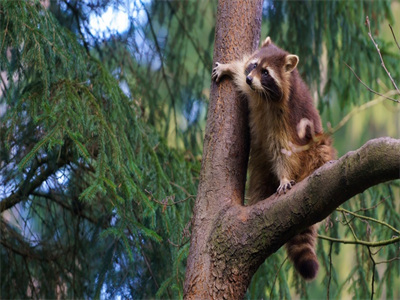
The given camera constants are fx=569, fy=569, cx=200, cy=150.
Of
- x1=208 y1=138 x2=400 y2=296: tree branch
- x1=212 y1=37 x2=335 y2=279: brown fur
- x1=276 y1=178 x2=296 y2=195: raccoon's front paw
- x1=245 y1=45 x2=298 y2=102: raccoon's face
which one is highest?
x1=245 y1=45 x2=298 y2=102: raccoon's face

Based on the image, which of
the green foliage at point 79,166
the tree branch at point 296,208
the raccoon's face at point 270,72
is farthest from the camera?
the raccoon's face at point 270,72

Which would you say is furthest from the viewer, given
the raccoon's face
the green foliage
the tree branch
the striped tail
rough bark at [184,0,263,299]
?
the raccoon's face

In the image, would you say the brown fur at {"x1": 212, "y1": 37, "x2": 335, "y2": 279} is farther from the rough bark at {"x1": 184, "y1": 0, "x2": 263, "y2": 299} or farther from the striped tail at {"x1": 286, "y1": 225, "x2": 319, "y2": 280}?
the rough bark at {"x1": 184, "y1": 0, "x2": 263, "y2": 299}

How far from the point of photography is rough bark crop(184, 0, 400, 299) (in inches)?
96.0

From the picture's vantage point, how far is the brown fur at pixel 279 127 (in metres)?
3.41

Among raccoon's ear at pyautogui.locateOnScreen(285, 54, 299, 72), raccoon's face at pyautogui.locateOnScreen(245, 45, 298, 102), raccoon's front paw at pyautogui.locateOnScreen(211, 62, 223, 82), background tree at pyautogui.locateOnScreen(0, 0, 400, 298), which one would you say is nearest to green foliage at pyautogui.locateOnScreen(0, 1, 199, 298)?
background tree at pyautogui.locateOnScreen(0, 0, 400, 298)

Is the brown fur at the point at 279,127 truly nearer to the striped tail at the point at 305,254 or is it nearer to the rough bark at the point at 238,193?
the striped tail at the point at 305,254

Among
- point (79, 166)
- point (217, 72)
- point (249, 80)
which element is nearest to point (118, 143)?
point (79, 166)

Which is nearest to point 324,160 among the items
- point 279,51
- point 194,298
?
point 279,51

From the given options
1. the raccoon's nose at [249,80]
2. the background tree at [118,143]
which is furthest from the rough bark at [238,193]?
the background tree at [118,143]

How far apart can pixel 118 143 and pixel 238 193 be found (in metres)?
0.95

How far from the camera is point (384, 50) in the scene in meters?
5.35

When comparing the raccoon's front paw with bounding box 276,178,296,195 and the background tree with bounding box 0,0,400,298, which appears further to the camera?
the background tree with bounding box 0,0,400,298

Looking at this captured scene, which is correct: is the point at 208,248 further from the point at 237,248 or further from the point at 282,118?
the point at 282,118
